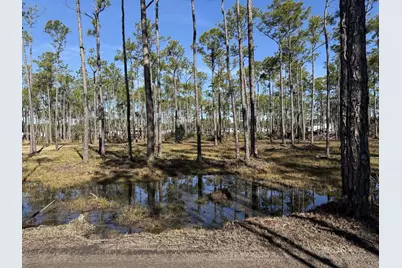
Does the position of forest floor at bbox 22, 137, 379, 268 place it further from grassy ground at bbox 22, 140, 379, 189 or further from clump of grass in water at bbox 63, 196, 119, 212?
grassy ground at bbox 22, 140, 379, 189

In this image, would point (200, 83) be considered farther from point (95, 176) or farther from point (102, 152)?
point (95, 176)

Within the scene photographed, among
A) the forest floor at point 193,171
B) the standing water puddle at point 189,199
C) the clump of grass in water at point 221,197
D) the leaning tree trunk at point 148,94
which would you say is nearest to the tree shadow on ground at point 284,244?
the standing water puddle at point 189,199

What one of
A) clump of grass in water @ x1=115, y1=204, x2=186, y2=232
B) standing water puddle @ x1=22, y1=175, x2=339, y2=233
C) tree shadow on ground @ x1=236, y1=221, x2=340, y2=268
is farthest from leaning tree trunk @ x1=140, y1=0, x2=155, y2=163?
tree shadow on ground @ x1=236, y1=221, x2=340, y2=268

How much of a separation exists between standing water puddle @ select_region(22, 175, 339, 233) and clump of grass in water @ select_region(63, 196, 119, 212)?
16 cm

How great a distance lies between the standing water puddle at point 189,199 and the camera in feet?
20.5

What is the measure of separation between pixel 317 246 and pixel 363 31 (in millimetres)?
3569

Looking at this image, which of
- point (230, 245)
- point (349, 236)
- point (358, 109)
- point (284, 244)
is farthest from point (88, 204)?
point (358, 109)

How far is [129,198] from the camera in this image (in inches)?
325

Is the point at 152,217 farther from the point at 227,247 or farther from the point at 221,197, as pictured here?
the point at 227,247

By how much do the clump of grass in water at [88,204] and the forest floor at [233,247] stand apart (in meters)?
2.33

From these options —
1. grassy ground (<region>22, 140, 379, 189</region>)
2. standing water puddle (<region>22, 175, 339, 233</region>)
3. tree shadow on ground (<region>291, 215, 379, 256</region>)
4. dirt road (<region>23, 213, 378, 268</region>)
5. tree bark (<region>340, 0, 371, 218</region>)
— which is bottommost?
standing water puddle (<region>22, 175, 339, 233</region>)

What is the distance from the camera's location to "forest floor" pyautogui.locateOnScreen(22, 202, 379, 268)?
3.32 m

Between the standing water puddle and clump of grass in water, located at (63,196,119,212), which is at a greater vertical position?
clump of grass in water, located at (63,196,119,212)

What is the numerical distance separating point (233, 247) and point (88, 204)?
5.05 meters
